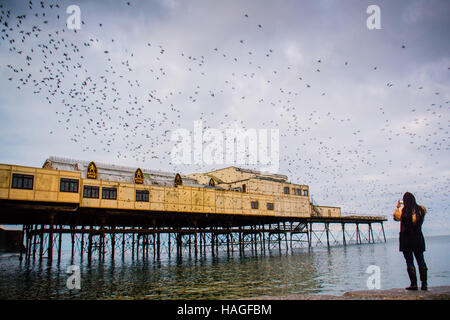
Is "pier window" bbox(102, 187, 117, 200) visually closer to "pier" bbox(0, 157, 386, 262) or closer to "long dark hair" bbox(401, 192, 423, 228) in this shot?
"pier" bbox(0, 157, 386, 262)

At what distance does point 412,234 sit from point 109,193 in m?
32.1

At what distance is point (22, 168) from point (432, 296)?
107 feet

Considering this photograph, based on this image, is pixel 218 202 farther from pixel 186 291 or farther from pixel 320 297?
pixel 320 297

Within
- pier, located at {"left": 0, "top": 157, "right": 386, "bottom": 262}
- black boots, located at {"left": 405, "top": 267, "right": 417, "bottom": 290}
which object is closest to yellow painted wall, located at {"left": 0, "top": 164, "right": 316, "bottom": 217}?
pier, located at {"left": 0, "top": 157, "right": 386, "bottom": 262}

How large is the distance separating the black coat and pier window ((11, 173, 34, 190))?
31.3 meters

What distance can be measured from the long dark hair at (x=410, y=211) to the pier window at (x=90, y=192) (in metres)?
31.8

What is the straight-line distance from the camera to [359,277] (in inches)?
805

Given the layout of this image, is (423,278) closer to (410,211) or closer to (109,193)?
(410,211)

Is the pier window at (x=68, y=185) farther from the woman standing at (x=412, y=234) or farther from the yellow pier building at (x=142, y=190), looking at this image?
the woman standing at (x=412, y=234)

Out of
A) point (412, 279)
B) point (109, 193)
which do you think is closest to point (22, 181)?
point (109, 193)

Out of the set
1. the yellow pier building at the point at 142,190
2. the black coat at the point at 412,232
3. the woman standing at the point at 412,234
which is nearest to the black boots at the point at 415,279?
the woman standing at the point at 412,234

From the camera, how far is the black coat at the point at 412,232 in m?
8.67
